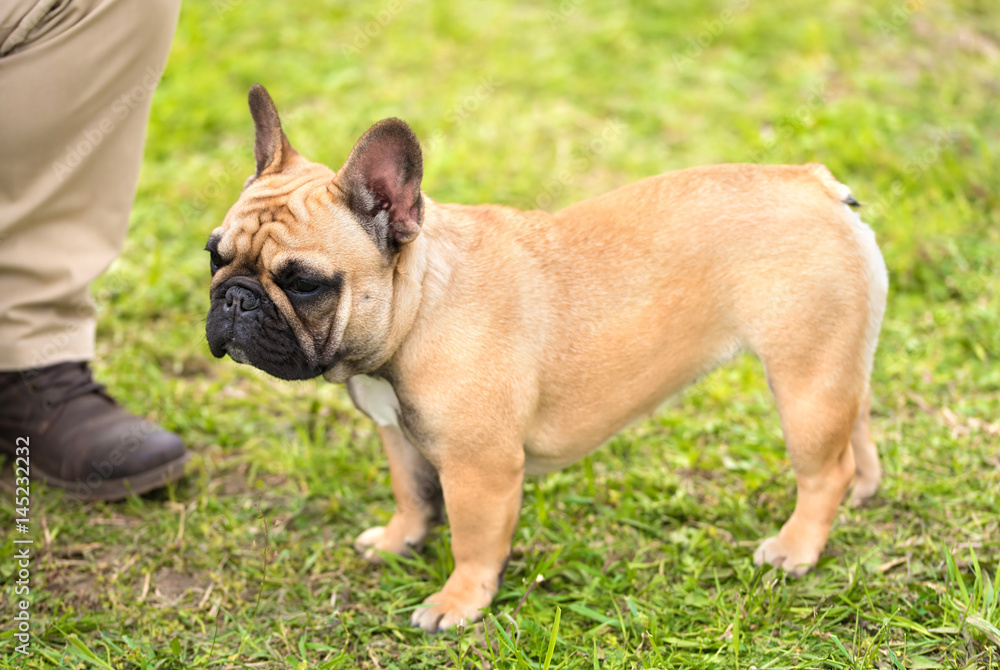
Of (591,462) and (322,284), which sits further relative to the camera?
(591,462)

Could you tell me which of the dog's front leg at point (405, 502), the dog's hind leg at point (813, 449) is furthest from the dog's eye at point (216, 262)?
the dog's hind leg at point (813, 449)

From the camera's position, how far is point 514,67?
7633 mm

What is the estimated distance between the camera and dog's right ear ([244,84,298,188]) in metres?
3.13

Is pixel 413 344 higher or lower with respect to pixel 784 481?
higher

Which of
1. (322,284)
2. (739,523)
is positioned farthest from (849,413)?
(322,284)

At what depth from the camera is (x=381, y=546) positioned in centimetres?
379

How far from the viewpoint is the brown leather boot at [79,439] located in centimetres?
398

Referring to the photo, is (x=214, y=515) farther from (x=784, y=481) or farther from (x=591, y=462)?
(x=784, y=481)

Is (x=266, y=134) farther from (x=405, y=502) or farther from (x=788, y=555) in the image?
(x=788, y=555)

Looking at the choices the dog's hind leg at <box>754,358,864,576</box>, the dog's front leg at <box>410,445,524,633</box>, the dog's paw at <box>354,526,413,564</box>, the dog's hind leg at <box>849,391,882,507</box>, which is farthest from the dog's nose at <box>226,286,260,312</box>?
the dog's hind leg at <box>849,391,882,507</box>

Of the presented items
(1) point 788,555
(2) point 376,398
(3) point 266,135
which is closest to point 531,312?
(2) point 376,398

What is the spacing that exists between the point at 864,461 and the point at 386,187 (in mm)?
2431

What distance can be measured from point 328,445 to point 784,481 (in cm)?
219

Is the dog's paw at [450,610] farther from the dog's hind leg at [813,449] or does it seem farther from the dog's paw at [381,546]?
the dog's hind leg at [813,449]
